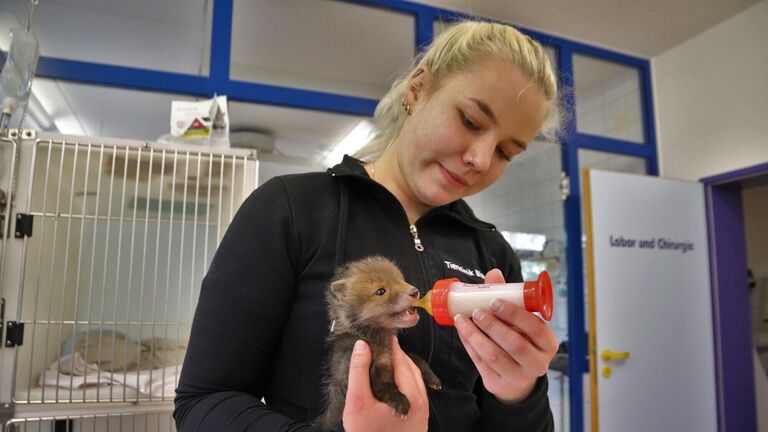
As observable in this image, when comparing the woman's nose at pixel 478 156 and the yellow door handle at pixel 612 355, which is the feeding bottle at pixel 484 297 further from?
the yellow door handle at pixel 612 355

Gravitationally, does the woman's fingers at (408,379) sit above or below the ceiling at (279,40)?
below

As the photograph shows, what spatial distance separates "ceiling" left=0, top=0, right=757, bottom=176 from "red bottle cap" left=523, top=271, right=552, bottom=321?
6.30ft

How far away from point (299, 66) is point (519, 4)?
1.45m

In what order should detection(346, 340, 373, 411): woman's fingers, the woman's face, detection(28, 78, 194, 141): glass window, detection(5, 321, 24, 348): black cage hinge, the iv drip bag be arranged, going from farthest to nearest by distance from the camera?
detection(28, 78, 194, 141): glass window, the iv drip bag, detection(5, 321, 24, 348): black cage hinge, the woman's face, detection(346, 340, 373, 411): woman's fingers

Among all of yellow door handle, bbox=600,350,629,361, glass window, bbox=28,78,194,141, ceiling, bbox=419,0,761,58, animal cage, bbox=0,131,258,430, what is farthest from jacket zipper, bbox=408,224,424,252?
ceiling, bbox=419,0,761,58

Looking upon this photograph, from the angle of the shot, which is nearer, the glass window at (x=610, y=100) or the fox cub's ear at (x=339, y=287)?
the fox cub's ear at (x=339, y=287)

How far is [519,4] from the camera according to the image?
3018 mm

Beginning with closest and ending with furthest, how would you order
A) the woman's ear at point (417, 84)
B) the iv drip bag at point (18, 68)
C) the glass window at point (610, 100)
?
the woman's ear at point (417, 84) < the iv drip bag at point (18, 68) < the glass window at point (610, 100)

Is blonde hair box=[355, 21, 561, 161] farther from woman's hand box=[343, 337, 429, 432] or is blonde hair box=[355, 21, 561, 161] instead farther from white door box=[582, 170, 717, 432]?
white door box=[582, 170, 717, 432]

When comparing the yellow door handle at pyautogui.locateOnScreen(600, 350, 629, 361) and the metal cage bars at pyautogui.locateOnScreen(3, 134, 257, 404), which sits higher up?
the metal cage bars at pyautogui.locateOnScreen(3, 134, 257, 404)

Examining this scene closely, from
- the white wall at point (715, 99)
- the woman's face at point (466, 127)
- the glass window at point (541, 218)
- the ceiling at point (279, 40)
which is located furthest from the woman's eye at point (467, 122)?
the white wall at point (715, 99)

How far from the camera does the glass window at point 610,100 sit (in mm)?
3666

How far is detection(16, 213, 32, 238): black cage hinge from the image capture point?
4.22ft

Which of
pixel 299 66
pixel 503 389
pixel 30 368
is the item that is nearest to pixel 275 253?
pixel 503 389
